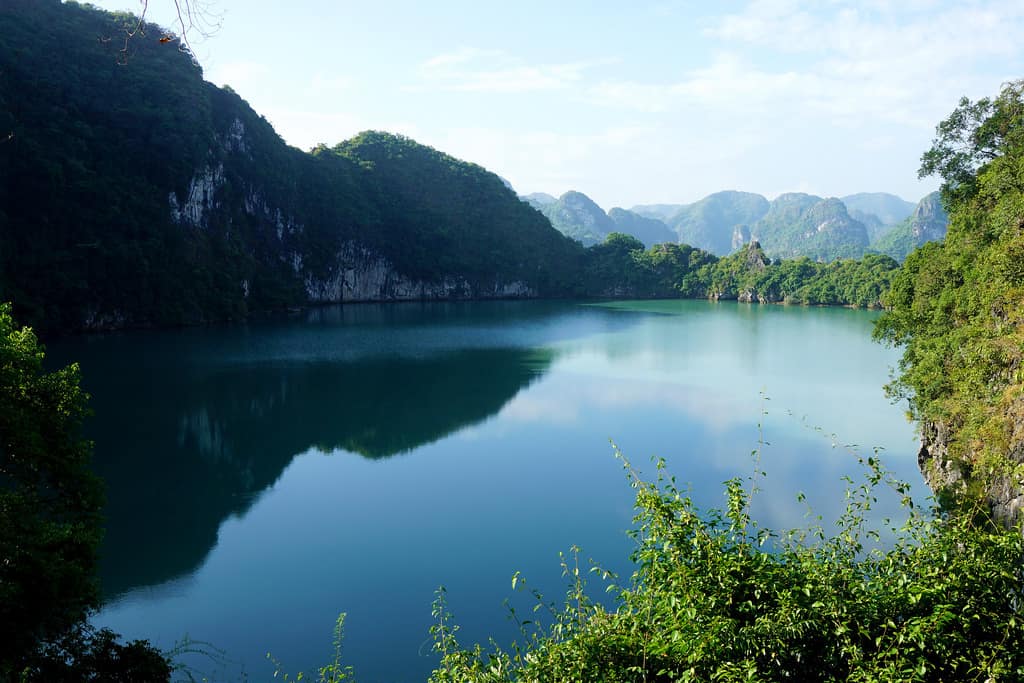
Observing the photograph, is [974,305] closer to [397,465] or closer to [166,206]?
[397,465]

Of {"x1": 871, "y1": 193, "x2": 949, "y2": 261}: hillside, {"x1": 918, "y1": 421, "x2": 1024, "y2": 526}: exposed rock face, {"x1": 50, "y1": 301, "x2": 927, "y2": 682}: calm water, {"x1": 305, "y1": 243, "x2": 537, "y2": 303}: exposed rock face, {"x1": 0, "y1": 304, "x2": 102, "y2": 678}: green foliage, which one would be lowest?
{"x1": 50, "y1": 301, "x2": 927, "y2": 682}: calm water

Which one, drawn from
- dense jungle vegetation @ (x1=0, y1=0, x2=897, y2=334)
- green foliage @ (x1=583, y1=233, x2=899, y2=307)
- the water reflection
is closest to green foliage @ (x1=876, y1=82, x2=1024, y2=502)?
the water reflection

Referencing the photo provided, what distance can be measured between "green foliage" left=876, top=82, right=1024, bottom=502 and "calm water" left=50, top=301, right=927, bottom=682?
8.81 feet

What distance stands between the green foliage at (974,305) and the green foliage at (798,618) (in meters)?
5.09

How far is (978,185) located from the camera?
1984 cm

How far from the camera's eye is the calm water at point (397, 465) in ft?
34.5

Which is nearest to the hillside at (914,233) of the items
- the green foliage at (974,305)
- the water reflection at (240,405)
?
the water reflection at (240,405)

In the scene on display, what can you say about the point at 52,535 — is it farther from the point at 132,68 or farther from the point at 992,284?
the point at 132,68

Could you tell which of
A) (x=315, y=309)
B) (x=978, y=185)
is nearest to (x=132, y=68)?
(x=315, y=309)

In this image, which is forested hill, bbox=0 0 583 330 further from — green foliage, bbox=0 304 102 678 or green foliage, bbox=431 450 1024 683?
green foliage, bbox=431 450 1024 683

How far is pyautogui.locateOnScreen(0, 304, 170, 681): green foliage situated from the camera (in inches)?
251

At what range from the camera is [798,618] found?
→ 423 cm

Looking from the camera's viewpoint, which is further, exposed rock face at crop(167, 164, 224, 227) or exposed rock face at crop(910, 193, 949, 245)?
exposed rock face at crop(910, 193, 949, 245)

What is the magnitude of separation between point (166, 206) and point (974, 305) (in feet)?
171
